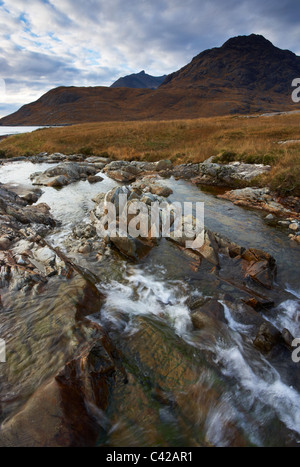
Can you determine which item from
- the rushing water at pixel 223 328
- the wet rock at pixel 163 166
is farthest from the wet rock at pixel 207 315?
the wet rock at pixel 163 166

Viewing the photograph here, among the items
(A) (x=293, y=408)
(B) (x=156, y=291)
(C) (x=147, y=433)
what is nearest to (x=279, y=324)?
(A) (x=293, y=408)

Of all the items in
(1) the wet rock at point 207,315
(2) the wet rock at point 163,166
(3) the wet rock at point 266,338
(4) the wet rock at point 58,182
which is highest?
(2) the wet rock at point 163,166

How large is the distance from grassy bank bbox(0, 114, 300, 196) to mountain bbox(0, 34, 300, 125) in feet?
218

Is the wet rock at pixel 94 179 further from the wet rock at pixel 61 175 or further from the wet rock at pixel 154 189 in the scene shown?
the wet rock at pixel 154 189

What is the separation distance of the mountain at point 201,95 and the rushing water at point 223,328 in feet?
321

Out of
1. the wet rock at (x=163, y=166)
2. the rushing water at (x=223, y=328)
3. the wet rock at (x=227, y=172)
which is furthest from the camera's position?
the wet rock at (x=163, y=166)

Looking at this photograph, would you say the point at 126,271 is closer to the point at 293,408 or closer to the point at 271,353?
the point at 271,353

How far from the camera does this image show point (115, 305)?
222 inches

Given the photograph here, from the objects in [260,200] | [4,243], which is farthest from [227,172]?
[4,243]

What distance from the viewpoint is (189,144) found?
27.4 m

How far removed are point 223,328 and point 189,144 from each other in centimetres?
2610

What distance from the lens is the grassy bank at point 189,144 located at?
15.1 metres

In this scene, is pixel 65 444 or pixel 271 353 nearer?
pixel 65 444
